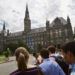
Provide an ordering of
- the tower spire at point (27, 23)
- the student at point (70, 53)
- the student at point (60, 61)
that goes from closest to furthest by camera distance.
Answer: the student at point (70, 53), the student at point (60, 61), the tower spire at point (27, 23)

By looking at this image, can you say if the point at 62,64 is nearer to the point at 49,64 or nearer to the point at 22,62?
the point at 22,62

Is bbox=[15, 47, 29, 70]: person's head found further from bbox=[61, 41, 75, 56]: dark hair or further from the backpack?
the backpack

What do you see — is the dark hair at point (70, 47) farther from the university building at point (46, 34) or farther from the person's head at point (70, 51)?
the university building at point (46, 34)

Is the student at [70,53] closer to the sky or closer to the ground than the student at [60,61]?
closer to the sky

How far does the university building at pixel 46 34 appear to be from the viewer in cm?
12019

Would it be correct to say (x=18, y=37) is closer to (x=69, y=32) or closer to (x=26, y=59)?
(x=69, y=32)

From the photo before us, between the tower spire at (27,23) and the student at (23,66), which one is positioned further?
the tower spire at (27,23)

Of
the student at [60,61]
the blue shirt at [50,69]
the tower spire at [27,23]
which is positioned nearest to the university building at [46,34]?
the tower spire at [27,23]

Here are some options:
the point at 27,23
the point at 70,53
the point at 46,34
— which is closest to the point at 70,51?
the point at 70,53

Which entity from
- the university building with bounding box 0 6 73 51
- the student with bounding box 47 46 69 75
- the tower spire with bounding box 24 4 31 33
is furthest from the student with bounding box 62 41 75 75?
the tower spire with bounding box 24 4 31 33

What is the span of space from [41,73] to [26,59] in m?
0.64

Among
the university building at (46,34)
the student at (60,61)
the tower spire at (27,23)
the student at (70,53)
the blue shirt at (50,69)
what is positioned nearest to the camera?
the student at (70,53)

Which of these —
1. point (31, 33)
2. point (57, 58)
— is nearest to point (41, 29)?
point (31, 33)

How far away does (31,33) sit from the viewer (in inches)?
5709
